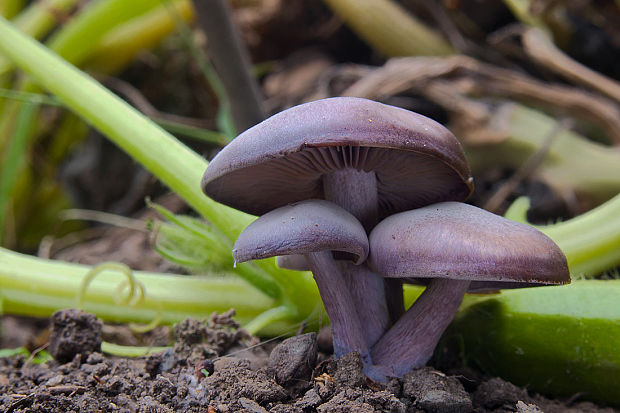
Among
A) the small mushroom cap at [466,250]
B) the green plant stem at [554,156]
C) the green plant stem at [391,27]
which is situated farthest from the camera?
the green plant stem at [391,27]

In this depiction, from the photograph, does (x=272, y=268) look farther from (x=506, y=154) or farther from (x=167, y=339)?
(x=506, y=154)

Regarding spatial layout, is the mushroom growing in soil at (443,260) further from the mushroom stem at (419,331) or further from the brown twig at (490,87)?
the brown twig at (490,87)

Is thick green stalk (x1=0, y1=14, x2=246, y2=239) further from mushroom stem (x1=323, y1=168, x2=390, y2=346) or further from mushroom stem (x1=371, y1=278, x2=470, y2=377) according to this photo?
mushroom stem (x1=371, y1=278, x2=470, y2=377)

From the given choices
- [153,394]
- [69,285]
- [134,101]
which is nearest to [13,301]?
[69,285]

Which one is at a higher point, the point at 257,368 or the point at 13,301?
the point at 13,301

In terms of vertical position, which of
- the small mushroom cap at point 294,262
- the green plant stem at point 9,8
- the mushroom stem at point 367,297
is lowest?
the mushroom stem at point 367,297

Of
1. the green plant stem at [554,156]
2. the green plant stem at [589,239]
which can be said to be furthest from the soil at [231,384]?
the green plant stem at [554,156]

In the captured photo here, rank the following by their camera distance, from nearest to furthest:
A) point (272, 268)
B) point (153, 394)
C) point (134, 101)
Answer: point (153, 394) → point (272, 268) → point (134, 101)

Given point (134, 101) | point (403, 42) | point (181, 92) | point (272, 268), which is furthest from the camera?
point (181, 92)
